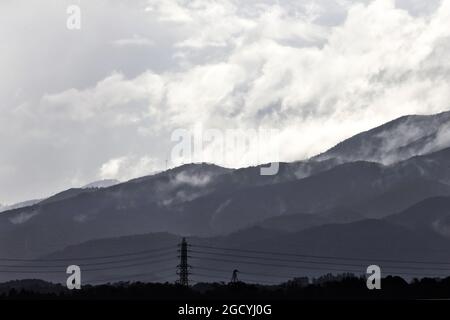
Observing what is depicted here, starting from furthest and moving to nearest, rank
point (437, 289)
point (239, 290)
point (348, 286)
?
point (348, 286) → point (437, 289) → point (239, 290)
